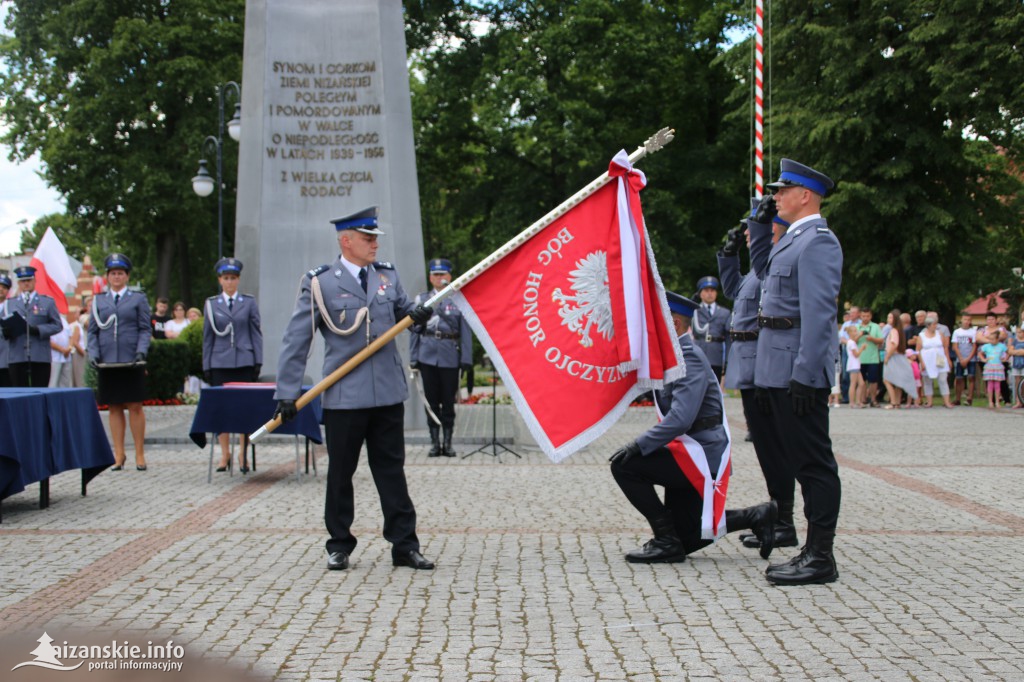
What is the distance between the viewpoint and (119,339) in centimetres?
1133

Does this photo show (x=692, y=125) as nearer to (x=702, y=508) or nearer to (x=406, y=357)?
(x=406, y=357)

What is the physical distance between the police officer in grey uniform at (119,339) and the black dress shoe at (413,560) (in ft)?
18.3

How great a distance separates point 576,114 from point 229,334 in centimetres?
2179

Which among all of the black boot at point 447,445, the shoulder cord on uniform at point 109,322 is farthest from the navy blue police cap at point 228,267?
the black boot at point 447,445

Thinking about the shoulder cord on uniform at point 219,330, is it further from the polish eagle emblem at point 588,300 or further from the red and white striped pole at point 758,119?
the polish eagle emblem at point 588,300

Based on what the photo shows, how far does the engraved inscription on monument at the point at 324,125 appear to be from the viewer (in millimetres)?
15148

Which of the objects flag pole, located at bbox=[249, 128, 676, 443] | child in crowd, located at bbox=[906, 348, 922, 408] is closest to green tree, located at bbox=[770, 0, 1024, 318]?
child in crowd, located at bbox=[906, 348, 922, 408]

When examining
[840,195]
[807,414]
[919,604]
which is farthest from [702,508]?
[840,195]

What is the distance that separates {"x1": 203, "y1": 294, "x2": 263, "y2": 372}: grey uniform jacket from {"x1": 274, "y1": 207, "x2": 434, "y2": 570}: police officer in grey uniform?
16.3 feet

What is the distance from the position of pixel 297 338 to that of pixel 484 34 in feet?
96.6

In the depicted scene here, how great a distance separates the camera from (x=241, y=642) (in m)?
4.88

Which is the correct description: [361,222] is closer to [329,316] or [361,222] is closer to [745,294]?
[329,316]

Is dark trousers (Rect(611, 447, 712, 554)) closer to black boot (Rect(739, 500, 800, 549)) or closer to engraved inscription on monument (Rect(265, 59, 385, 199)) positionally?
black boot (Rect(739, 500, 800, 549))

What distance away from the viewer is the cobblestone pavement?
181 inches
